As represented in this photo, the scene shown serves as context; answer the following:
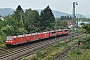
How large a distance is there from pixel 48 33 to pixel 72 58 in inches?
1160

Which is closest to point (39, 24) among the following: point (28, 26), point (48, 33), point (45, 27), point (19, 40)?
point (45, 27)

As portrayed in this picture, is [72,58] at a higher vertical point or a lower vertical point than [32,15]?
lower

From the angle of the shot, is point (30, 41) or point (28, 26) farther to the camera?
point (28, 26)

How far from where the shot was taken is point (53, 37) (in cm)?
6575

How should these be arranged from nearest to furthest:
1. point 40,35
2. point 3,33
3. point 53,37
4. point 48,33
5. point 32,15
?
point 3,33 → point 40,35 → point 48,33 → point 53,37 → point 32,15

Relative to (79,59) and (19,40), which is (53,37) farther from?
(79,59)

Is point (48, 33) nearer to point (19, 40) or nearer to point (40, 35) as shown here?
point (40, 35)

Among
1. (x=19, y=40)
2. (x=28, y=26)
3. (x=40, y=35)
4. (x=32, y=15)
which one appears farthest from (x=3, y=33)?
(x=32, y=15)

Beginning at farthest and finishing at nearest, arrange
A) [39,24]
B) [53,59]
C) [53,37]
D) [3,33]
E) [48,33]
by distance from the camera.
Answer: [39,24] < [53,37] < [48,33] < [3,33] < [53,59]

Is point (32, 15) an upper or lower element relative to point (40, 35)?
upper

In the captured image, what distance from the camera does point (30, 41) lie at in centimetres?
4931

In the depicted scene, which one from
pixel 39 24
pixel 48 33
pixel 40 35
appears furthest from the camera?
pixel 39 24

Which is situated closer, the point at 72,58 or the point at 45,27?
the point at 72,58

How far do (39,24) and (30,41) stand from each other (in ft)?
105
